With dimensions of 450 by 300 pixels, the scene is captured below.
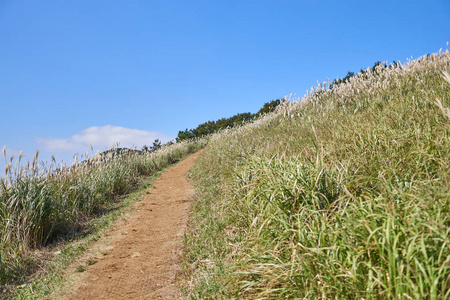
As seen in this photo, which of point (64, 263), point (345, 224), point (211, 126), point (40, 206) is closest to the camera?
Answer: point (345, 224)

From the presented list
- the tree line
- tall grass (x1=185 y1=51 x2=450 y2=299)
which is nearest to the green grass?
tall grass (x1=185 y1=51 x2=450 y2=299)

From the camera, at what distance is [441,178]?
297cm

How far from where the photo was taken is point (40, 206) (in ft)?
21.7

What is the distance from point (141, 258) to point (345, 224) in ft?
13.2

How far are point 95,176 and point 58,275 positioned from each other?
5.09 m

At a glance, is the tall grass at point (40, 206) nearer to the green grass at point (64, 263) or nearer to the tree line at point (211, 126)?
the green grass at point (64, 263)

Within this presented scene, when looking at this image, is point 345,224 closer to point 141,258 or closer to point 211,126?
point 141,258

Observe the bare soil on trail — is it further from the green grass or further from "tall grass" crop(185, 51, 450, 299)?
"tall grass" crop(185, 51, 450, 299)

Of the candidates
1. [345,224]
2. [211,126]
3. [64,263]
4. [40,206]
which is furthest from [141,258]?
[211,126]

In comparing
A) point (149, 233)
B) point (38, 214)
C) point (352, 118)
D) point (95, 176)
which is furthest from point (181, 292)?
point (95, 176)

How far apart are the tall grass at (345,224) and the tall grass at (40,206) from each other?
3278 mm

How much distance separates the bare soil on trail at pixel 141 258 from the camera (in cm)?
438

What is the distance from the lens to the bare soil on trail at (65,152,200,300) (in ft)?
14.4

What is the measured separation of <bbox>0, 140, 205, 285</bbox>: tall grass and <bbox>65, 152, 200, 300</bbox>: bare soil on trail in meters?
1.29
